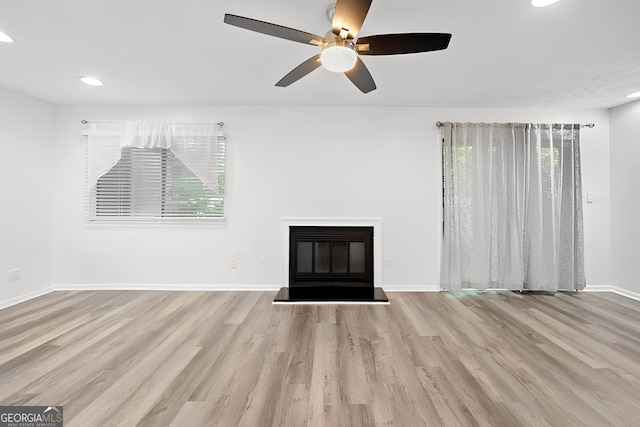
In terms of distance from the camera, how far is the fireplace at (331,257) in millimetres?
3971

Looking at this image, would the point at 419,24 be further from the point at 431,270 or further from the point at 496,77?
the point at 431,270

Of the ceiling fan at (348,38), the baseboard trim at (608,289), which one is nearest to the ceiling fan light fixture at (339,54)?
the ceiling fan at (348,38)

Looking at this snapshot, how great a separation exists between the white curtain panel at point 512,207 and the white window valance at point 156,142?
9.83 feet

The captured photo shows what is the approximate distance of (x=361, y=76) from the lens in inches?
84.7

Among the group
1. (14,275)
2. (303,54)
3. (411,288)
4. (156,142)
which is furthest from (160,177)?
(411,288)

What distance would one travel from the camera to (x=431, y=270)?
398cm

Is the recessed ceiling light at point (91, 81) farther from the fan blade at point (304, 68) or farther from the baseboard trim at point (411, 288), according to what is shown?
the baseboard trim at point (411, 288)

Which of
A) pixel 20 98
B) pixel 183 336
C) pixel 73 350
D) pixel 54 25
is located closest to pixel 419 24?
pixel 54 25

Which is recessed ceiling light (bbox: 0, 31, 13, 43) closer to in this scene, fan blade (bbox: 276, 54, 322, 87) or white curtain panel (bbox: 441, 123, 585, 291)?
fan blade (bbox: 276, 54, 322, 87)

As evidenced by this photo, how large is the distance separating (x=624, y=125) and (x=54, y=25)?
5814mm

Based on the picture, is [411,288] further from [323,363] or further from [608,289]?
[608,289]
